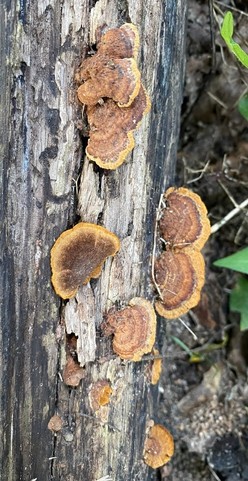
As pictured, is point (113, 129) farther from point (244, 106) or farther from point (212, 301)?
point (212, 301)

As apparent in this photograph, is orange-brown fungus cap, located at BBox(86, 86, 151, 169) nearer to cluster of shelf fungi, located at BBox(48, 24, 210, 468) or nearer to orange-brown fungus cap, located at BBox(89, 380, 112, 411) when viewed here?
cluster of shelf fungi, located at BBox(48, 24, 210, 468)

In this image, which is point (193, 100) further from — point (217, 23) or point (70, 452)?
point (70, 452)

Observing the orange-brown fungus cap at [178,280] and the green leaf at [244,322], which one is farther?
the green leaf at [244,322]

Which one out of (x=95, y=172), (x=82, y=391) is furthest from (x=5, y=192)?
(x=82, y=391)

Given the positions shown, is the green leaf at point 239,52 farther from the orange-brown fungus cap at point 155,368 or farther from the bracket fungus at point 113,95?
the orange-brown fungus cap at point 155,368

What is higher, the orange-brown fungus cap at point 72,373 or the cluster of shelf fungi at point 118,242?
the cluster of shelf fungi at point 118,242

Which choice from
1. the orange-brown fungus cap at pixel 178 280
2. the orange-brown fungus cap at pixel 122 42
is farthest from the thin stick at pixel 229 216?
the orange-brown fungus cap at pixel 122 42

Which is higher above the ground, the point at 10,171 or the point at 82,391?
the point at 10,171
